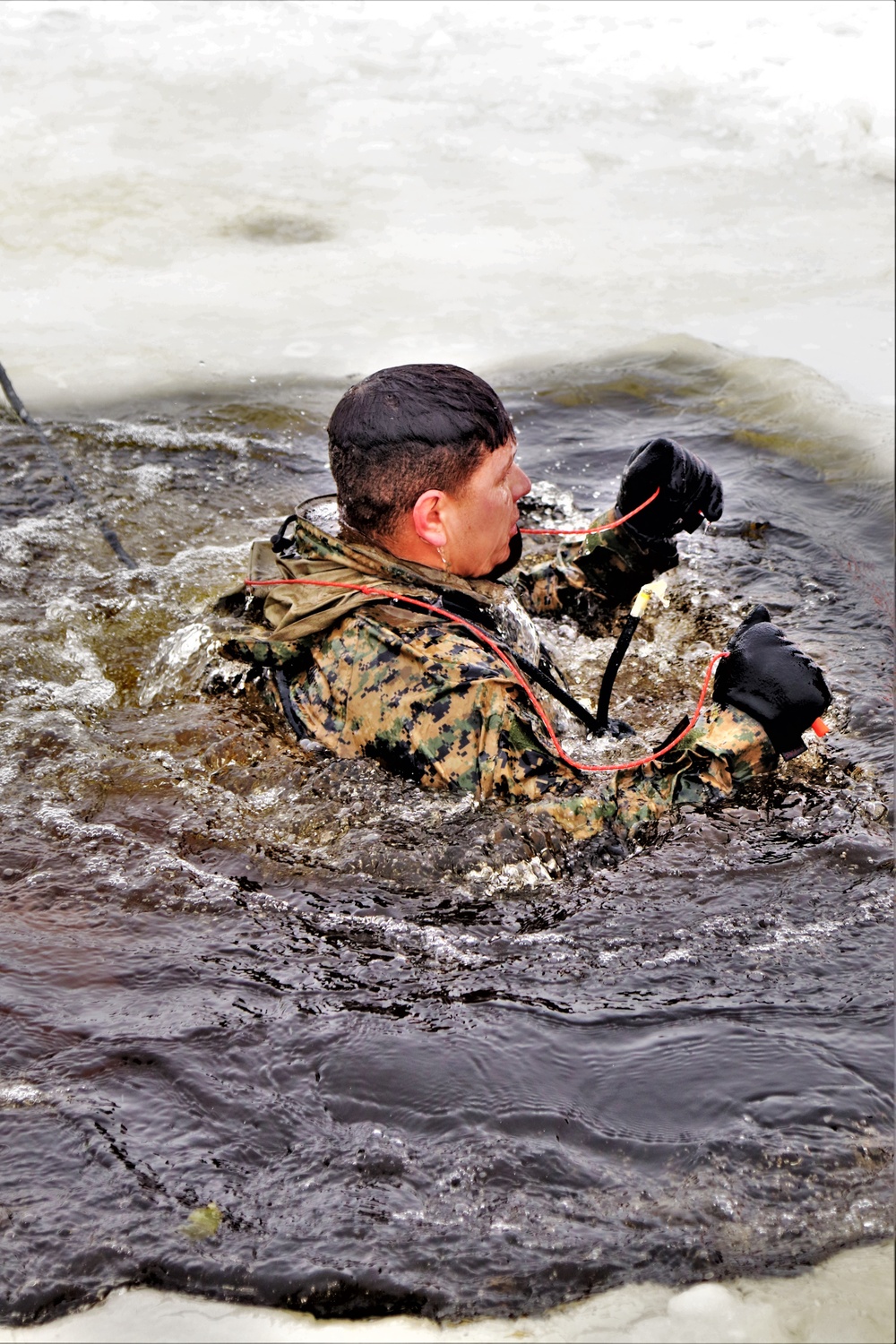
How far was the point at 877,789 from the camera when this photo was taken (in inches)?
136

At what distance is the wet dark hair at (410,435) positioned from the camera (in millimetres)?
2979

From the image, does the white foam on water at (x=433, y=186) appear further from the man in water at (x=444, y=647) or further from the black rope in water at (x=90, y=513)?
the man in water at (x=444, y=647)

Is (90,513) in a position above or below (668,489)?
below

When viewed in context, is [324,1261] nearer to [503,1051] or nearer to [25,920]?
[503,1051]

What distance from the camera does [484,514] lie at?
3.08 m

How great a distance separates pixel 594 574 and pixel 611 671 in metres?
0.68

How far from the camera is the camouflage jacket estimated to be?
2945 millimetres

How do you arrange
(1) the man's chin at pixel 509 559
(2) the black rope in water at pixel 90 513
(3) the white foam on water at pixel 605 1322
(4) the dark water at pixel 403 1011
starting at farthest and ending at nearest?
(2) the black rope in water at pixel 90 513 < (1) the man's chin at pixel 509 559 < (4) the dark water at pixel 403 1011 < (3) the white foam on water at pixel 605 1322

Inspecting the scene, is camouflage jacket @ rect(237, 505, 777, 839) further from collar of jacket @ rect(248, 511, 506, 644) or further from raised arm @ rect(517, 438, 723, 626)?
raised arm @ rect(517, 438, 723, 626)

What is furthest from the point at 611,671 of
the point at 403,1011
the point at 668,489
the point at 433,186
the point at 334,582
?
the point at 433,186

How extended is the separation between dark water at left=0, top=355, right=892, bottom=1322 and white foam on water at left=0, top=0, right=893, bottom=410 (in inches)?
121

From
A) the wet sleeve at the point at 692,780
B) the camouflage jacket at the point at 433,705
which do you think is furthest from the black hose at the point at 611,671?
the wet sleeve at the point at 692,780

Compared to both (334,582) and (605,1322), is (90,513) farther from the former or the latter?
(605,1322)

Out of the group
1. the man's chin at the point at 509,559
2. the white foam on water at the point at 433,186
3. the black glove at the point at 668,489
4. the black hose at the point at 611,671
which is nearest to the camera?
the man's chin at the point at 509,559
